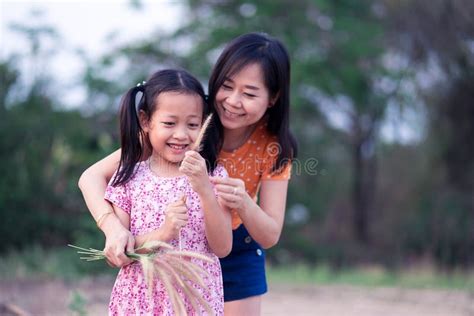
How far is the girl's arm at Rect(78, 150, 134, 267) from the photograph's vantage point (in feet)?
Result: 8.79

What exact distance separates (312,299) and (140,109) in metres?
5.25

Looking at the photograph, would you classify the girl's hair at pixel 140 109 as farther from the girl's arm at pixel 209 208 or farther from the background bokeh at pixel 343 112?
the background bokeh at pixel 343 112

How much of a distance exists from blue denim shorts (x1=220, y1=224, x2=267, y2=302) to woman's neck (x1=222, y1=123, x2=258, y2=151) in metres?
0.39

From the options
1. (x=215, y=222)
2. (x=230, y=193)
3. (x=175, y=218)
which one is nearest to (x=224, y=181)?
(x=230, y=193)

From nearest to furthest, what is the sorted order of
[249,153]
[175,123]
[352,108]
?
[175,123] < [249,153] < [352,108]

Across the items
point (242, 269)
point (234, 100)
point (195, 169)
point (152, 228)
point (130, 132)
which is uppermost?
point (234, 100)

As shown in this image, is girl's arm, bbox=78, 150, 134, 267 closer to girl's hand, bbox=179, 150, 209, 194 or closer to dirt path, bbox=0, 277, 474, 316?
girl's hand, bbox=179, 150, 209, 194

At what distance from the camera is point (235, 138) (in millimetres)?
3439

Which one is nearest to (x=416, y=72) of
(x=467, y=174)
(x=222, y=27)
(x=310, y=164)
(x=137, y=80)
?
(x=467, y=174)

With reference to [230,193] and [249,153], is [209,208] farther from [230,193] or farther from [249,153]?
[249,153]

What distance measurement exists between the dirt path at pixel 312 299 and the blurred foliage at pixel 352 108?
3.88 m

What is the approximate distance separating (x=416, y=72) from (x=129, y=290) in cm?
1290

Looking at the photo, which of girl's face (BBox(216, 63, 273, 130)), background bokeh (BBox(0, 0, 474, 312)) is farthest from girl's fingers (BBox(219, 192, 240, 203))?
background bokeh (BBox(0, 0, 474, 312))

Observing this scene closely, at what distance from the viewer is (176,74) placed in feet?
9.73
